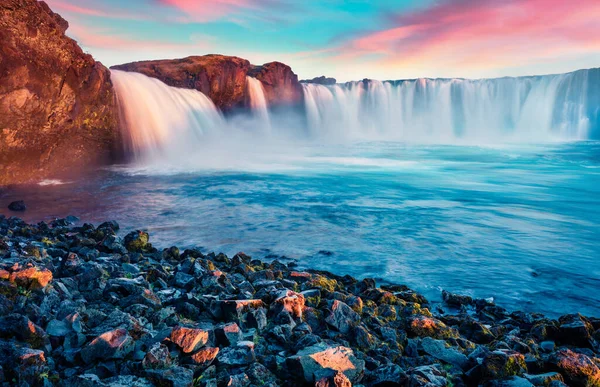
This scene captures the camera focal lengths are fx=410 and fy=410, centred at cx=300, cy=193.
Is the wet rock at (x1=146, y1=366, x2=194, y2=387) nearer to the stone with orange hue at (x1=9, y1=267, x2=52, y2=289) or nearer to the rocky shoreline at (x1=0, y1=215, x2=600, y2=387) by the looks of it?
the rocky shoreline at (x1=0, y1=215, x2=600, y2=387)

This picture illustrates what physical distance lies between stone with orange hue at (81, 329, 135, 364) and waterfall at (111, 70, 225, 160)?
64.4 feet

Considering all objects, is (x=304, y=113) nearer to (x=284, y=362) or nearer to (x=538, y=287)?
(x=538, y=287)

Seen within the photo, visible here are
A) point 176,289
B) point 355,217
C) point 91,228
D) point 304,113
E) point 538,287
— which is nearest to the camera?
point 176,289

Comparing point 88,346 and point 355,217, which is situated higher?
point 88,346

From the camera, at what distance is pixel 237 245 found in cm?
962

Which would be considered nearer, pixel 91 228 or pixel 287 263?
pixel 287 263

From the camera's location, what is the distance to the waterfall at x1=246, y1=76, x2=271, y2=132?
38875 mm

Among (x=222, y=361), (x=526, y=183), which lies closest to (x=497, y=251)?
(x=222, y=361)

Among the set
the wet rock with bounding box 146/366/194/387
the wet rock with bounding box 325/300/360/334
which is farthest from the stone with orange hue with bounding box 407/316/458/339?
the wet rock with bounding box 146/366/194/387

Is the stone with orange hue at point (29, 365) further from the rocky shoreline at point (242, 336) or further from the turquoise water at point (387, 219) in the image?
the turquoise water at point (387, 219)

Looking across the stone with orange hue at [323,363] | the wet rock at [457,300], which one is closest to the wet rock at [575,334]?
the wet rock at [457,300]

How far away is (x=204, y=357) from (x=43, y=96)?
603 inches

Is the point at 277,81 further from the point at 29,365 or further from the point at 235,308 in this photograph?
the point at 29,365

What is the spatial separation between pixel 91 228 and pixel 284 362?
7399mm
